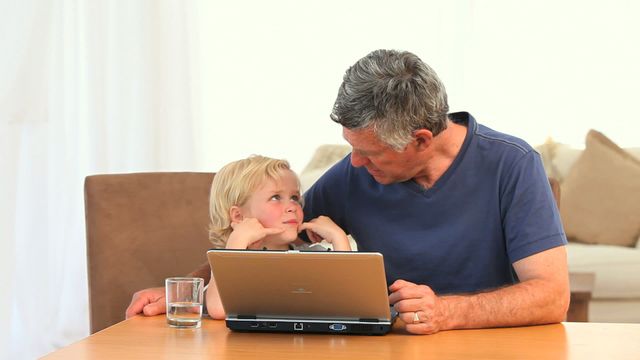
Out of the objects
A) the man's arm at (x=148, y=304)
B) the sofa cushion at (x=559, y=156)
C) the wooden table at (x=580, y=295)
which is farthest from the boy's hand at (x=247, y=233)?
the sofa cushion at (x=559, y=156)

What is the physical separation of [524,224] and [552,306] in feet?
0.68

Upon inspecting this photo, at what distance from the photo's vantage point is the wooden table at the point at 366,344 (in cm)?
142

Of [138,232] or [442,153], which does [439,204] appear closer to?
[442,153]

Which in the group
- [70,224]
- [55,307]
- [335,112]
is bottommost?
[55,307]

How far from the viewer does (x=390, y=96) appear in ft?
5.86

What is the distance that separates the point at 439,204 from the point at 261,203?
0.40 m

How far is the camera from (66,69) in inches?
169

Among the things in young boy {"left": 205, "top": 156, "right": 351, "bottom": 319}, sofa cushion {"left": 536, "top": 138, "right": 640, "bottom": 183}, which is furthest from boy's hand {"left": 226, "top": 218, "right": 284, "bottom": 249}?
sofa cushion {"left": 536, "top": 138, "right": 640, "bottom": 183}

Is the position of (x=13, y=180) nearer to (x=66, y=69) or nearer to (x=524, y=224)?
(x=66, y=69)

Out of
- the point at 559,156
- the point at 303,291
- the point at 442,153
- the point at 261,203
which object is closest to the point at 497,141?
the point at 442,153

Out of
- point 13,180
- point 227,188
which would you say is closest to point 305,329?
point 227,188

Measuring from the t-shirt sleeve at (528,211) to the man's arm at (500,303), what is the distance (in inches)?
1.0

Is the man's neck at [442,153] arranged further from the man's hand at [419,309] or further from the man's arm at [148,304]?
the man's arm at [148,304]

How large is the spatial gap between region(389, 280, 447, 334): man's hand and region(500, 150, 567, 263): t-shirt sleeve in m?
0.32
